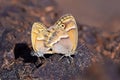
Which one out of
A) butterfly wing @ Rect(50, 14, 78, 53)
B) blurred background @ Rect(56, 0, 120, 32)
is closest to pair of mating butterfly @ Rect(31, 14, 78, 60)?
butterfly wing @ Rect(50, 14, 78, 53)

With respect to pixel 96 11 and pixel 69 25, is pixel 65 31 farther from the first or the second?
pixel 96 11

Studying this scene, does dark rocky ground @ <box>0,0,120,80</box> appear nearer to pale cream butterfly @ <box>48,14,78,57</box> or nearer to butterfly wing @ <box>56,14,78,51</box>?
pale cream butterfly @ <box>48,14,78,57</box>

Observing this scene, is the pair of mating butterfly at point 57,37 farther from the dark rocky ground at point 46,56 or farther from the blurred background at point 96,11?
the blurred background at point 96,11

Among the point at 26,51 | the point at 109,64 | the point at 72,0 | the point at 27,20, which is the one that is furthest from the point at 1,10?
the point at 72,0

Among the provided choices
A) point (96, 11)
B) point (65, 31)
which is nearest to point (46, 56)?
point (65, 31)

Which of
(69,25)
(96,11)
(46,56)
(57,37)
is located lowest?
(96,11)

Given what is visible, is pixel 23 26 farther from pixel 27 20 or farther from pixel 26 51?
pixel 26 51
